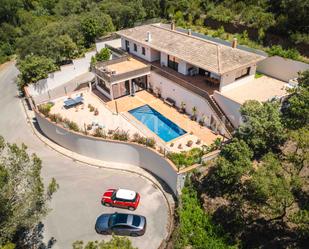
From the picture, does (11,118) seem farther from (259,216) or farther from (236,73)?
(259,216)

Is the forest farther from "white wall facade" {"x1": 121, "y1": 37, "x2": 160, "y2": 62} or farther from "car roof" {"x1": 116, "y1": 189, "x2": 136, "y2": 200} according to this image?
"car roof" {"x1": 116, "y1": 189, "x2": 136, "y2": 200}

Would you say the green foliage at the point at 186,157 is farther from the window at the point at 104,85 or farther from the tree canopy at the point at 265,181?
the window at the point at 104,85

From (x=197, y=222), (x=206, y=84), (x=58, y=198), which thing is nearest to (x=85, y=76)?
(x=206, y=84)

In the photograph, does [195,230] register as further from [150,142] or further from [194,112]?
[194,112]

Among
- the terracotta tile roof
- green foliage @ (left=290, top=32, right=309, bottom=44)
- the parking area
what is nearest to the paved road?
the parking area

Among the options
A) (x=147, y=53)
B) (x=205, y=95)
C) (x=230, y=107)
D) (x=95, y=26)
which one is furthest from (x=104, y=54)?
(x=230, y=107)
